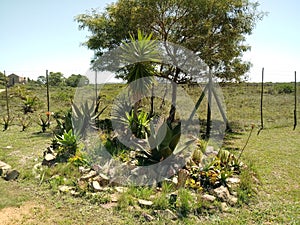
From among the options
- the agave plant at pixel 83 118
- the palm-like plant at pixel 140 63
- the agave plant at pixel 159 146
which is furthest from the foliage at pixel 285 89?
the agave plant at pixel 159 146

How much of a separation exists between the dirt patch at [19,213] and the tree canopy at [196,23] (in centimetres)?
577

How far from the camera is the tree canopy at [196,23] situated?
7457 mm

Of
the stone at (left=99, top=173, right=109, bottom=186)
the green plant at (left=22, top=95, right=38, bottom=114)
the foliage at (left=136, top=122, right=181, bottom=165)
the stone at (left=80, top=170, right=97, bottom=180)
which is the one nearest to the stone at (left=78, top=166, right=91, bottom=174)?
the stone at (left=80, top=170, right=97, bottom=180)

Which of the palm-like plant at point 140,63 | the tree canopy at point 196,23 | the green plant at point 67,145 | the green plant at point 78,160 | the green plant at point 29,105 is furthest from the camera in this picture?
the green plant at point 29,105

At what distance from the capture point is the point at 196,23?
7.79m

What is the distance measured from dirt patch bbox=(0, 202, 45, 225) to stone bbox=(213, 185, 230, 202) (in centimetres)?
236

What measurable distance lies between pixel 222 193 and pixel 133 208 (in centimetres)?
128

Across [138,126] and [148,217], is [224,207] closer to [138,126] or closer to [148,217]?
[148,217]

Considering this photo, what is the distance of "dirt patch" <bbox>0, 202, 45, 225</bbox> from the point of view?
3076mm

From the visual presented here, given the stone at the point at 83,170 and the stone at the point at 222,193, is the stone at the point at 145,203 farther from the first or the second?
the stone at the point at 83,170

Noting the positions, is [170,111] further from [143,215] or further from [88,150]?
[143,215]

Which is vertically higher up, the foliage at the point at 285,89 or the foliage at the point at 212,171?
the foliage at the point at 285,89

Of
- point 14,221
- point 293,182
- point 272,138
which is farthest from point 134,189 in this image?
point 272,138

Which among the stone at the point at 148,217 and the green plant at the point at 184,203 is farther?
the green plant at the point at 184,203
